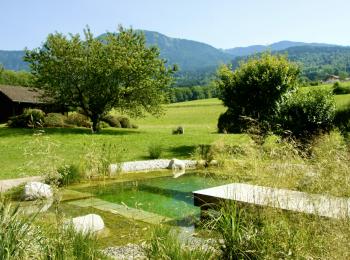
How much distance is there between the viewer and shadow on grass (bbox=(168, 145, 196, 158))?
1597 cm

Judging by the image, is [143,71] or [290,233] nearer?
[290,233]

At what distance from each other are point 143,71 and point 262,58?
10656 millimetres

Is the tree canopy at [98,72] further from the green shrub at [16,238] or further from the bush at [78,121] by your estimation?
the green shrub at [16,238]

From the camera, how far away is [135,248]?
5.60 m

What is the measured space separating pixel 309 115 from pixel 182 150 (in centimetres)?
529

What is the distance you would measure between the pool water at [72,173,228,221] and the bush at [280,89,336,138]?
425cm

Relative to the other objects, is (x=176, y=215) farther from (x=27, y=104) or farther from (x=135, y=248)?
(x=27, y=104)

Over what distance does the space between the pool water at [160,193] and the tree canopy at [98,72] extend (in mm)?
14096

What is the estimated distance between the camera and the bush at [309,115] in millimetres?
14102

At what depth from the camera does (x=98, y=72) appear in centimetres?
2423

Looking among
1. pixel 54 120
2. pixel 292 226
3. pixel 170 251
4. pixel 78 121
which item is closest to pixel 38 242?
pixel 170 251

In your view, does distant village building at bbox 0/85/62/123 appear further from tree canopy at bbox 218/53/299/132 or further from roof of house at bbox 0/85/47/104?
tree canopy at bbox 218/53/299/132

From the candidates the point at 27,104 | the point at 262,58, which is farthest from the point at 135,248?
the point at 27,104

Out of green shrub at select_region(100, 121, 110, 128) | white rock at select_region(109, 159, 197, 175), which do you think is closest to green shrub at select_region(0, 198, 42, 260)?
white rock at select_region(109, 159, 197, 175)
